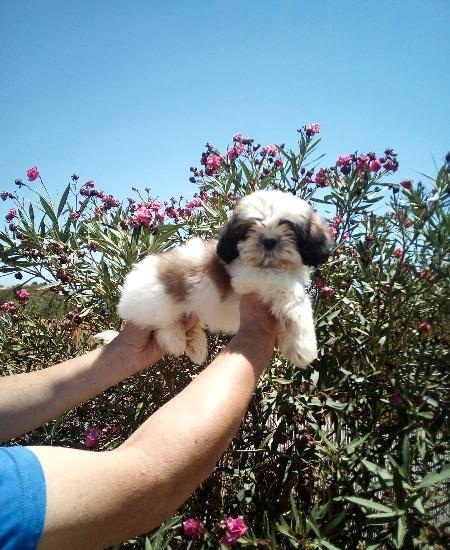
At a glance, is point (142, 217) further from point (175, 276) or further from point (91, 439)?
point (91, 439)

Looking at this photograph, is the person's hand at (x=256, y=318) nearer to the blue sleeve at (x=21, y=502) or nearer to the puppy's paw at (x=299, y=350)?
the puppy's paw at (x=299, y=350)

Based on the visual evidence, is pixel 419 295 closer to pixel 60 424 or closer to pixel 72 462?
pixel 72 462

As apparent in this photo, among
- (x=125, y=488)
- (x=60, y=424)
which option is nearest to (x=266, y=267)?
(x=125, y=488)

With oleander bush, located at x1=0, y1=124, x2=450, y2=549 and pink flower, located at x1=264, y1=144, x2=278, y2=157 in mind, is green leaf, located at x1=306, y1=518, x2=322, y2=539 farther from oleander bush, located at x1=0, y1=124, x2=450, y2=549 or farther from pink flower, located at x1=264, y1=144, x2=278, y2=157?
pink flower, located at x1=264, y1=144, x2=278, y2=157

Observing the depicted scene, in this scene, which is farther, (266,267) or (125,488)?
(266,267)

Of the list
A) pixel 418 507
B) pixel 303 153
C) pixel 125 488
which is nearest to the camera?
pixel 125 488

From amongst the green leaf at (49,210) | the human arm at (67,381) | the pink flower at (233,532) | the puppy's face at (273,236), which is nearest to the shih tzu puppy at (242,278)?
the puppy's face at (273,236)

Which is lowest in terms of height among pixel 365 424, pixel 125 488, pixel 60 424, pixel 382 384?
pixel 60 424

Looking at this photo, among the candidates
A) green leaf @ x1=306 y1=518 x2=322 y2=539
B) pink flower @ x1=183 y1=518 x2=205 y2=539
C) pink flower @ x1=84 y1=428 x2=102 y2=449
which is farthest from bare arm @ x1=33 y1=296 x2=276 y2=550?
pink flower @ x1=84 y1=428 x2=102 y2=449
